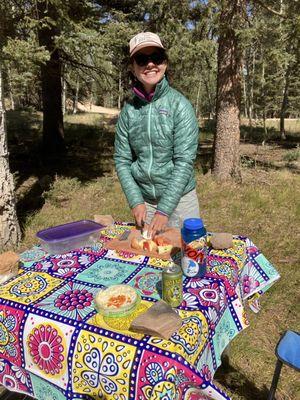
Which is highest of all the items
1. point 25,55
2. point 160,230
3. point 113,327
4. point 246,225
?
point 25,55

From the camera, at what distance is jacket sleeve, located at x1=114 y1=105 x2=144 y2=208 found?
106 inches

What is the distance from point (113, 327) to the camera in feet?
5.55

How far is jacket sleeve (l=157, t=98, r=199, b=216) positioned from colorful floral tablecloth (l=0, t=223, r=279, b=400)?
434 millimetres

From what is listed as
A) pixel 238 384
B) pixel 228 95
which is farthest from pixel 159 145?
pixel 228 95

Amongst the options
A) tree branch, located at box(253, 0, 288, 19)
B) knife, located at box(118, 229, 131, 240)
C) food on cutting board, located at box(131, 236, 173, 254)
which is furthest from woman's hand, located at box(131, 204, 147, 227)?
tree branch, located at box(253, 0, 288, 19)

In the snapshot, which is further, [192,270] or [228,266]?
[228,266]

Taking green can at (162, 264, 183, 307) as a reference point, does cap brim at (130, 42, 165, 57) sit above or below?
above

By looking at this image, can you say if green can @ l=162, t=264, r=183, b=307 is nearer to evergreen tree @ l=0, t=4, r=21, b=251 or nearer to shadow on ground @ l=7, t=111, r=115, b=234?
evergreen tree @ l=0, t=4, r=21, b=251

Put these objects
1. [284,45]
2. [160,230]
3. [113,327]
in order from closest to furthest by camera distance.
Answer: [113,327] → [160,230] → [284,45]

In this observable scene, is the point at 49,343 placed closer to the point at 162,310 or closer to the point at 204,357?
the point at 162,310

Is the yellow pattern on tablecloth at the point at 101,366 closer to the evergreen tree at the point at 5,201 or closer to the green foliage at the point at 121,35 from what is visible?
the evergreen tree at the point at 5,201

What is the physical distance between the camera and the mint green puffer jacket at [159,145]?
251 cm

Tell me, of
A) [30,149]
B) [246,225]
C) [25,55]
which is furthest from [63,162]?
[246,225]

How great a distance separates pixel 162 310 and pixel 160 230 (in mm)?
896
